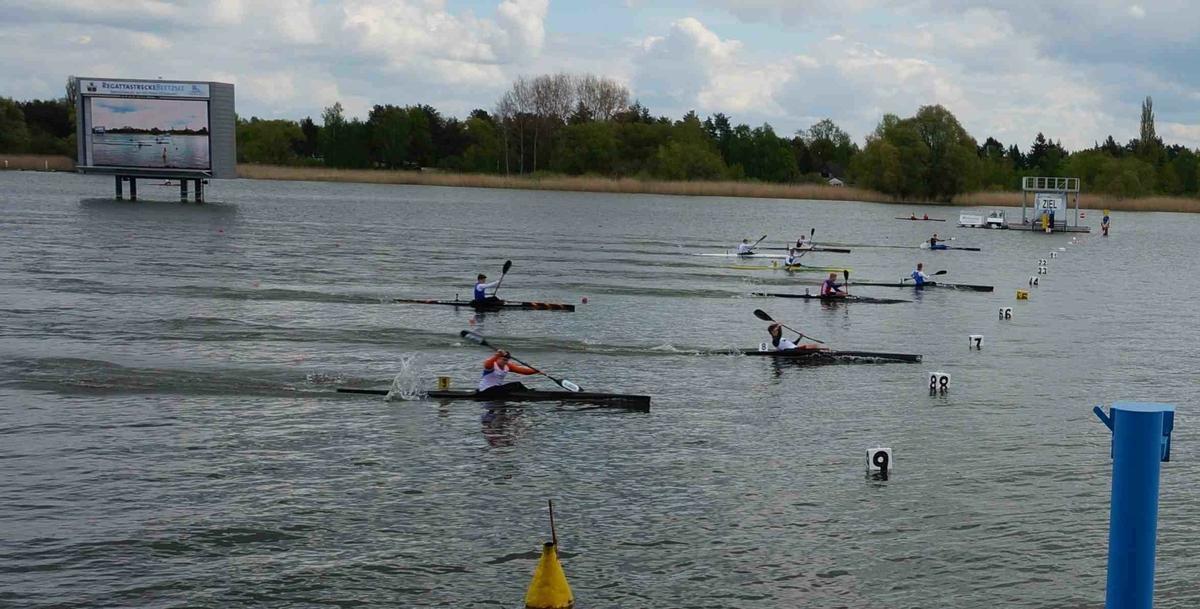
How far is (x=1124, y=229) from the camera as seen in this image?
112m

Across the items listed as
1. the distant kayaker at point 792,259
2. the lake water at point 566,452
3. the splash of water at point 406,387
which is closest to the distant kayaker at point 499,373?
the lake water at point 566,452

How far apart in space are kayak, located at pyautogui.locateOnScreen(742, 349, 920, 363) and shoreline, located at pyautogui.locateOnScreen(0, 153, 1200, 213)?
11061 cm

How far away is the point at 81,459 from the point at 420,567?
733 cm

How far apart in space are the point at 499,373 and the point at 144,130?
6774 cm

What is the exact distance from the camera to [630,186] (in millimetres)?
161250

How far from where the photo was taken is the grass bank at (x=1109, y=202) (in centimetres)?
14525

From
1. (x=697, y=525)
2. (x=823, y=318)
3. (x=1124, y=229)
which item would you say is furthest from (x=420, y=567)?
(x=1124, y=229)

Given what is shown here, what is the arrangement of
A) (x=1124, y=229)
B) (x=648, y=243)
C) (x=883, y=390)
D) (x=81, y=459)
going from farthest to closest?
1. (x=1124, y=229)
2. (x=648, y=243)
3. (x=883, y=390)
4. (x=81, y=459)

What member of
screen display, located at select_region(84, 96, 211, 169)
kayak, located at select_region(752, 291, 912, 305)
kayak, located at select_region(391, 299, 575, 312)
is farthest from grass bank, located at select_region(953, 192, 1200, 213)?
kayak, located at select_region(391, 299, 575, 312)

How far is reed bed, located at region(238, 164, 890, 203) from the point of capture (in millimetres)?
150500

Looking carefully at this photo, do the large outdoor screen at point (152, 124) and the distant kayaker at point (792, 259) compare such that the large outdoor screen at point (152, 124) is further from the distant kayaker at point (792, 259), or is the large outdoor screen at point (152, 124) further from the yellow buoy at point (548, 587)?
the yellow buoy at point (548, 587)

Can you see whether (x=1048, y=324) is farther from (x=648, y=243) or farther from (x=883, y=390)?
(x=648, y=243)

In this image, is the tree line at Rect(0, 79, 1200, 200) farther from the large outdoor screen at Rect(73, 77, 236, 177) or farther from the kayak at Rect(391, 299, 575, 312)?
the kayak at Rect(391, 299, 575, 312)

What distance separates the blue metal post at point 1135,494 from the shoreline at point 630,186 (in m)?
133
